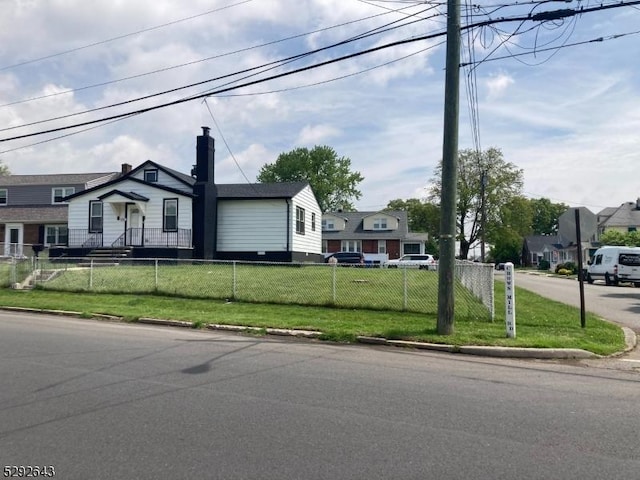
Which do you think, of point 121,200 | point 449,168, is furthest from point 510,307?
point 121,200

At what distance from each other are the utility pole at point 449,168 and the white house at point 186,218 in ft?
60.8

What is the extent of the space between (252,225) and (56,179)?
71.4ft

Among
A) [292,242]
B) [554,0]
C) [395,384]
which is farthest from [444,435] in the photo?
[292,242]

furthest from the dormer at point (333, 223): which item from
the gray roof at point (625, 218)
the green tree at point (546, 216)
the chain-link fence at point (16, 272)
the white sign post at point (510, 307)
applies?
the green tree at point (546, 216)

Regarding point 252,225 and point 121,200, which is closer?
point 121,200

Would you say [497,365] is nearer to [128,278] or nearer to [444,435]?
[444,435]

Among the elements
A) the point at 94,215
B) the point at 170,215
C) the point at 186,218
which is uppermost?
the point at 94,215

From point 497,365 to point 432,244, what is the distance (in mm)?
71082

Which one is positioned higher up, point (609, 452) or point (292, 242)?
point (292, 242)

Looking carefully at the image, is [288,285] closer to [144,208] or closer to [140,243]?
[140,243]

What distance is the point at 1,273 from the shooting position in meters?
21.2

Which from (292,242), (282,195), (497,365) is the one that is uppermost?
(282,195)

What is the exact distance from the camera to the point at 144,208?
29156mm

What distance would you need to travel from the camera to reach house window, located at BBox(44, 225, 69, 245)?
1531 inches
